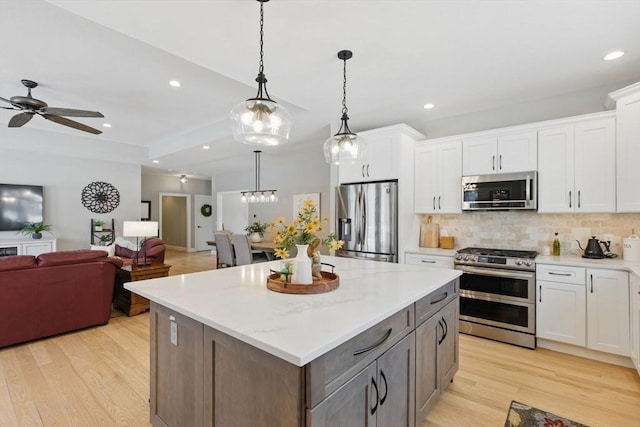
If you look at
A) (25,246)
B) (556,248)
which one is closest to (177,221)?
(25,246)

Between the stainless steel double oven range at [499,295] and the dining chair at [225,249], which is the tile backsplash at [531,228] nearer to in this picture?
the stainless steel double oven range at [499,295]

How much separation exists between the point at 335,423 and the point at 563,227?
3463 mm

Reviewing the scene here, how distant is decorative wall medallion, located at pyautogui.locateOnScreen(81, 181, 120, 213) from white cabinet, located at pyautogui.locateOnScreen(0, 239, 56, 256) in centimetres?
100

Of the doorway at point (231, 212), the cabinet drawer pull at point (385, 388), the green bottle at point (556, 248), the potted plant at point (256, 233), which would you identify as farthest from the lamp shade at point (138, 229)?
the green bottle at point (556, 248)

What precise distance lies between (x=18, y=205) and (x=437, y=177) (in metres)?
7.37

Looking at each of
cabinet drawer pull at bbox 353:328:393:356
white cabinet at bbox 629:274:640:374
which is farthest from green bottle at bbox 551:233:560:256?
cabinet drawer pull at bbox 353:328:393:356

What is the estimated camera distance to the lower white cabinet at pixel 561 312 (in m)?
2.77

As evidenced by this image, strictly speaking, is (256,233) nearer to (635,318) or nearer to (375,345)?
(375,345)

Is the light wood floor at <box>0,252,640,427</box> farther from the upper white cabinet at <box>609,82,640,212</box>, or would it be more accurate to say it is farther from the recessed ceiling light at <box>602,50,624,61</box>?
the recessed ceiling light at <box>602,50,624,61</box>

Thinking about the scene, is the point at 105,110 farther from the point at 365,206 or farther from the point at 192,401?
the point at 192,401

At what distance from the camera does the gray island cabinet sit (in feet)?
3.48

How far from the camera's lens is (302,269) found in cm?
170

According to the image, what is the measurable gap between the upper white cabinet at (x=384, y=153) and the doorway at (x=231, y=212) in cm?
552

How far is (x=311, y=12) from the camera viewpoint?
1888 mm
